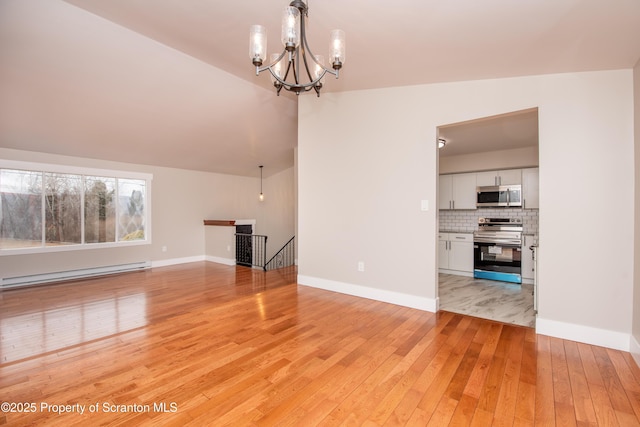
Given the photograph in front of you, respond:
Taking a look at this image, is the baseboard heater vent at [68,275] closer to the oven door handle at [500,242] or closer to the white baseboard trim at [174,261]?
the white baseboard trim at [174,261]

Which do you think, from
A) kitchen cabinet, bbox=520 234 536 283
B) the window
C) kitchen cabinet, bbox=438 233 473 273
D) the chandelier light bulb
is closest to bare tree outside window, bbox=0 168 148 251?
the window

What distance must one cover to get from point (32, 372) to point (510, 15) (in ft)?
14.2

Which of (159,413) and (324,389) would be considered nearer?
(159,413)

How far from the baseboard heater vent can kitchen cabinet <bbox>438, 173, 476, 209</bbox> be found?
6593 mm

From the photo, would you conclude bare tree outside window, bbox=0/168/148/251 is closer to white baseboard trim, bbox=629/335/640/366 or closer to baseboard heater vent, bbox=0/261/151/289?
baseboard heater vent, bbox=0/261/151/289

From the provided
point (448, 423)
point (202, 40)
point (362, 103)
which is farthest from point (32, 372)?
point (362, 103)

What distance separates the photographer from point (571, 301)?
2.67 meters

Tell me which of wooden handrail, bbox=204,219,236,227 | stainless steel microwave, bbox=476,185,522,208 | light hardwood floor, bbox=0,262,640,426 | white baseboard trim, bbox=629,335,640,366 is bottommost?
light hardwood floor, bbox=0,262,640,426

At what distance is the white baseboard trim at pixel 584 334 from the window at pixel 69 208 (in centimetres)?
701

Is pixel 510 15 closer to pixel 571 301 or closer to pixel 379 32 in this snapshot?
pixel 379 32

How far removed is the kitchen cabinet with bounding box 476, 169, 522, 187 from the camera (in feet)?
16.8

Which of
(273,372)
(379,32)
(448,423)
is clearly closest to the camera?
(448,423)

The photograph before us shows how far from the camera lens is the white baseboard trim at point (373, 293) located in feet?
11.3

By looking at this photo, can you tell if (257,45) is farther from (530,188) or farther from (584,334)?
(530,188)
